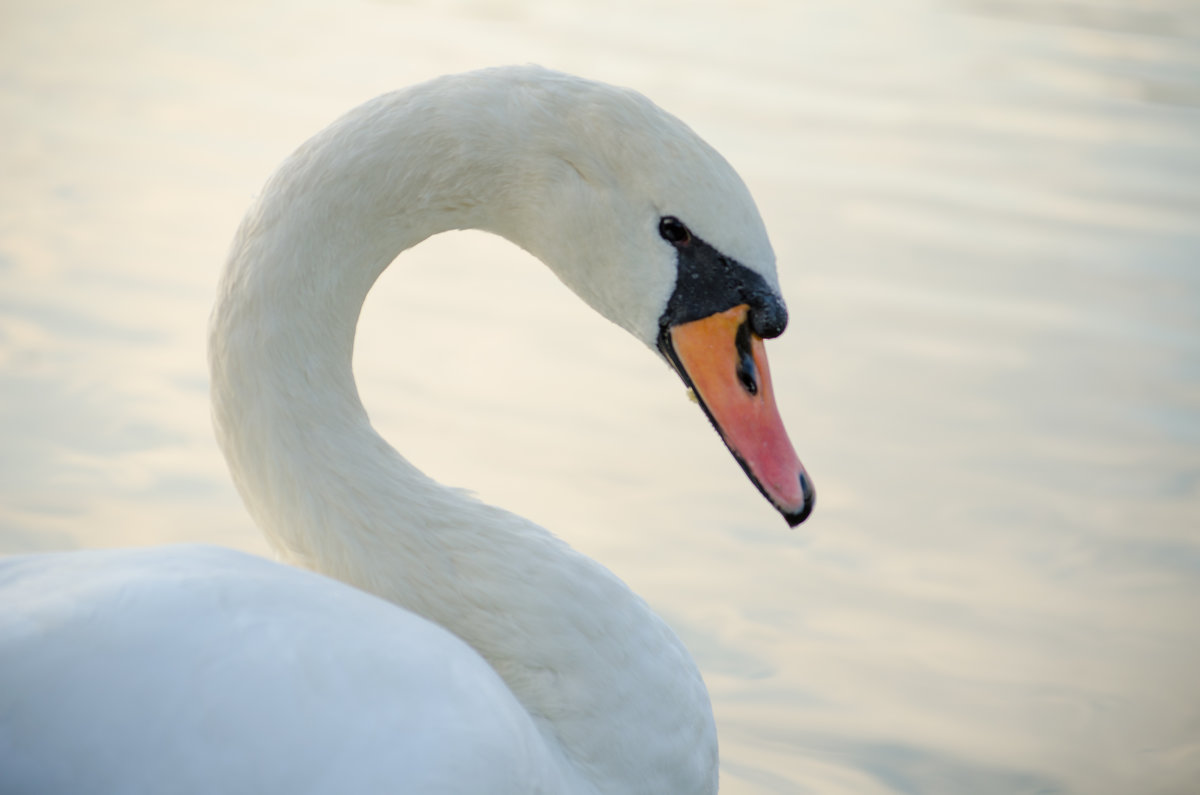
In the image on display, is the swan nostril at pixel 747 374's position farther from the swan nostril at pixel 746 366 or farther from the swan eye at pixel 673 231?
the swan eye at pixel 673 231

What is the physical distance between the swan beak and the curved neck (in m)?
0.31

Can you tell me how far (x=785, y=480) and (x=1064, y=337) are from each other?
2823 millimetres

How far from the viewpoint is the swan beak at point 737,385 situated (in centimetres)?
229

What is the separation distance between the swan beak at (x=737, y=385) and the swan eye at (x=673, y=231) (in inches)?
5.0

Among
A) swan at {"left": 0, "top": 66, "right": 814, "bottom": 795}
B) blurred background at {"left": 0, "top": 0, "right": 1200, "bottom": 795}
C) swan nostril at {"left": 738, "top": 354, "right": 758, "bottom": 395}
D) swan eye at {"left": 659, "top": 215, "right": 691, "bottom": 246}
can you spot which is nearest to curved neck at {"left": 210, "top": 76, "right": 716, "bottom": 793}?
swan at {"left": 0, "top": 66, "right": 814, "bottom": 795}

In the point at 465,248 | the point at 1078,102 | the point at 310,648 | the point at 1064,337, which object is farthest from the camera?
the point at 1078,102

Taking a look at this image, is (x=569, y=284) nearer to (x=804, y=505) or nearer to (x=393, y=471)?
(x=393, y=471)

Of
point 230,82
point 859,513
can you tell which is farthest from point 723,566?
point 230,82

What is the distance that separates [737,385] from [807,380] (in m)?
2.16

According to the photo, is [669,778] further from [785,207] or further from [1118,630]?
[785,207]

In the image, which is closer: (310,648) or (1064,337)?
(310,648)

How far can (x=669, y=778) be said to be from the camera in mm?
2359

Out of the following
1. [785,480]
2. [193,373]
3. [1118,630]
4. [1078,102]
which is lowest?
[1118,630]

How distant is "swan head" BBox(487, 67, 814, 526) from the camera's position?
86.9 inches
